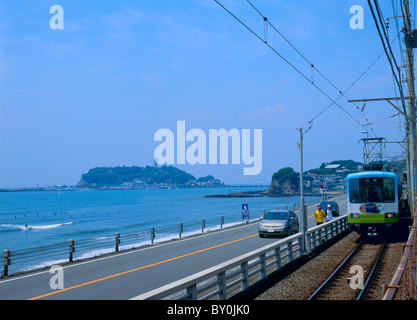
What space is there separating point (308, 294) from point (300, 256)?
5.49 metres

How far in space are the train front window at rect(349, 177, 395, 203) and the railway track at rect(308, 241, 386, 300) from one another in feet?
9.66

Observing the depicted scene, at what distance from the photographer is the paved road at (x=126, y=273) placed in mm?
12562

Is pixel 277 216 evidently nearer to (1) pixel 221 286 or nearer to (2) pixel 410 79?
(2) pixel 410 79

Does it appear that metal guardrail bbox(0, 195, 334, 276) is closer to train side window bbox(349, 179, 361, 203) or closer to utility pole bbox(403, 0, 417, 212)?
train side window bbox(349, 179, 361, 203)

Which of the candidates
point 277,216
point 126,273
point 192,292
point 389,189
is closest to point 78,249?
point 277,216

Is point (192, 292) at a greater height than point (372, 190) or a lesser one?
lesser

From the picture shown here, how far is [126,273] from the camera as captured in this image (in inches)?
612

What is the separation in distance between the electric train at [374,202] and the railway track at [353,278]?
2.04 meters

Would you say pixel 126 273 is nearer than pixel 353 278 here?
No

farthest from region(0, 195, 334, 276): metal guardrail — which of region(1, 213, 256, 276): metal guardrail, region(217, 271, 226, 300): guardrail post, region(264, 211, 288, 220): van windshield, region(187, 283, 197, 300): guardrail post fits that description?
region(187, 283, 197, 300): guardrail post

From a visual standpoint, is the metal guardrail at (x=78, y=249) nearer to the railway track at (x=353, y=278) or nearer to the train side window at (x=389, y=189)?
the railway track at (x=353, y=278)

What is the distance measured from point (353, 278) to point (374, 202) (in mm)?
9095

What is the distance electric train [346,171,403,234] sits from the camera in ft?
70.8

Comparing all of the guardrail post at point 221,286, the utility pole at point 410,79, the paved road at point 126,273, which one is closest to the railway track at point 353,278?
the guardrail post at point 221,286
